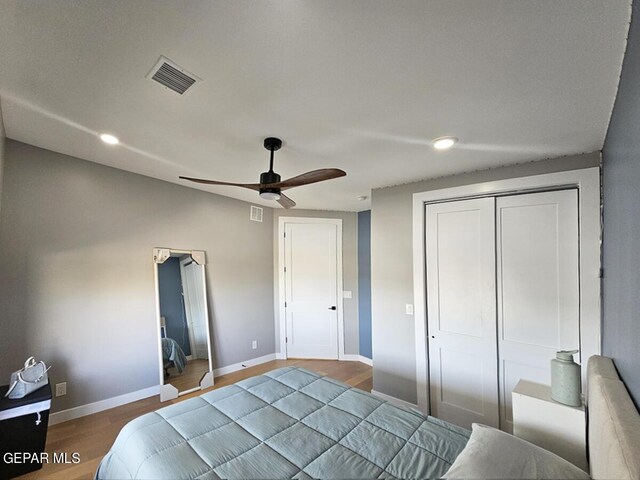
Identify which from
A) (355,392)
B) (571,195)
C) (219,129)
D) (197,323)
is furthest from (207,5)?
(197,323)

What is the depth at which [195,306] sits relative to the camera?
366 centimetres

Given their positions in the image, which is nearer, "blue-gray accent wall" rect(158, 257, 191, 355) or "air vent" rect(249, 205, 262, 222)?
"blue-gray accent wall" rect(158, 257, 191, 355)

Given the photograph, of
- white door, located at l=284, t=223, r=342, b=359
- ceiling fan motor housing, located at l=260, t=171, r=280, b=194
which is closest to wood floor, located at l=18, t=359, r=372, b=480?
white door, located at l=284, t=223, r=342, b=359

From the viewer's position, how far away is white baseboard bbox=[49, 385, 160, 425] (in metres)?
2.62

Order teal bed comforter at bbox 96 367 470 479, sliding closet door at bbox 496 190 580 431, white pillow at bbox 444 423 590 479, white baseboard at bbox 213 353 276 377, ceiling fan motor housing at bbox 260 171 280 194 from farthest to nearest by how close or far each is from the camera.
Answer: white baseboard at bbox 213 353 276 377
sliding closet door at bbox 496 190 580 431
ceiling fan motor housing at bbox 260 171 280 194
teal bed comforter at bbox 96 367 470 479
white pillow at bbox 444 423 590 479

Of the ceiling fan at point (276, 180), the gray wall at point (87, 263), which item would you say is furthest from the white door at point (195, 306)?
the ceiling fan at point (276, 180)

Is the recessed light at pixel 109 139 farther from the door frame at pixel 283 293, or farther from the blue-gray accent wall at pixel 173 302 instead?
the door frame at pixel 283 293

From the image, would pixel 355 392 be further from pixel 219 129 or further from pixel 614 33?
pixel 614 33

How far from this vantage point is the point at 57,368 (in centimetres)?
262

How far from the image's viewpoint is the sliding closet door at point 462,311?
269cm

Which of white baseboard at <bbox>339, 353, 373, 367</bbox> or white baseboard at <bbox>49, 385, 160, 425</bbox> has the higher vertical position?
white baseboard at <bbox>49, 385, 160, 425</bbox>

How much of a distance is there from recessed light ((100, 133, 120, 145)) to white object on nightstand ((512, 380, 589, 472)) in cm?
321

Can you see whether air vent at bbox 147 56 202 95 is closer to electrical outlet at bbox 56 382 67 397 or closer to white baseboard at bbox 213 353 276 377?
electrical outlet at bbox 56 382 67 397

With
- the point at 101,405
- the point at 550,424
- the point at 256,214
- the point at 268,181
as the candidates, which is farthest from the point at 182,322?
the point at 550,424
